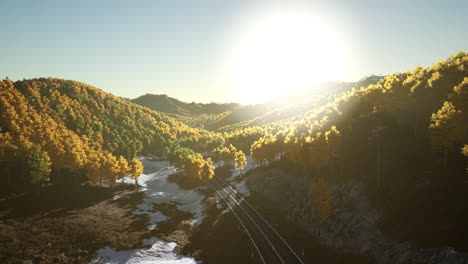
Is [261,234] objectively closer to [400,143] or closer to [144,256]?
[144,256]

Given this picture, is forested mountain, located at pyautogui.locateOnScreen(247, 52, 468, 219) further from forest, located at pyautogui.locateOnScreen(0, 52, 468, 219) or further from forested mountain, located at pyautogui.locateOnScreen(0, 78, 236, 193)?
forested mountain, located at pyautogui.locateOnScreen(0, 78, 236, 193)

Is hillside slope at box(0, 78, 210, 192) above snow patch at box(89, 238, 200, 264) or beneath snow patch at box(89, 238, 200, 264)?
above

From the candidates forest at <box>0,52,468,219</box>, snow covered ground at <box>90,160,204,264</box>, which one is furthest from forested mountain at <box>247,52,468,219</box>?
snow covered ground at <box>90,160,204,264</box>

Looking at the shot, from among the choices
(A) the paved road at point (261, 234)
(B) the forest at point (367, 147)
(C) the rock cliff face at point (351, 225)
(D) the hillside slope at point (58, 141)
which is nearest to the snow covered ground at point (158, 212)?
(A) the paved road at point (261, 234)

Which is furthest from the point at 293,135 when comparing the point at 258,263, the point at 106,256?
the point at 106,256

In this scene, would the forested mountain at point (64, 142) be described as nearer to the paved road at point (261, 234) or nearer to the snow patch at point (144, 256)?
the paved road at point (261, 234)

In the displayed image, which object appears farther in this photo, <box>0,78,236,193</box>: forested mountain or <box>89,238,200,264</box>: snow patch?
<box>0,78,236,193</box>: forested mountain

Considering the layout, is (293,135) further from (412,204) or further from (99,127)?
(99,127)
